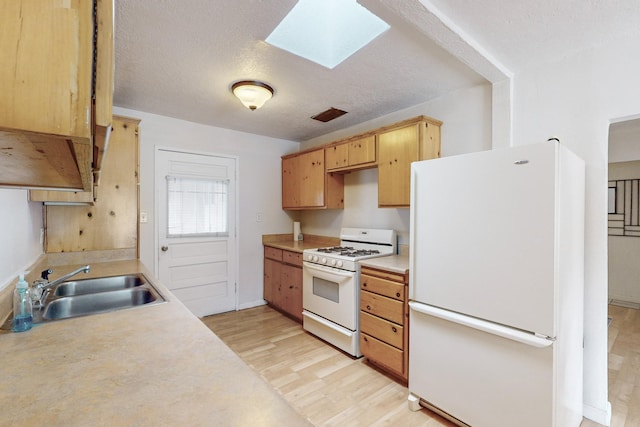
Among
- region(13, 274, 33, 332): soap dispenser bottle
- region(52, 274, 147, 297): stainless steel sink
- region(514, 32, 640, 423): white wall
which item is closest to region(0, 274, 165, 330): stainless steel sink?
region(52, 274, 147, 297): stainless steel sink

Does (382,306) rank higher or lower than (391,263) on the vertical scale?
lower

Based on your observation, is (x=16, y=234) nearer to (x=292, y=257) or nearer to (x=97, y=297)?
(x=97, y=297)

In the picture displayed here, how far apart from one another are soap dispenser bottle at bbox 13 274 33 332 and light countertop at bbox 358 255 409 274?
6.67ft

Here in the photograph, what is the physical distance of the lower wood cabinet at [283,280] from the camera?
132 inches

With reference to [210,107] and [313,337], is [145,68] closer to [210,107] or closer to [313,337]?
[210,107]

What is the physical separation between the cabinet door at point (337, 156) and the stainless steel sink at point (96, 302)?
2239 millimetres

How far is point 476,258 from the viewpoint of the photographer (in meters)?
1.62

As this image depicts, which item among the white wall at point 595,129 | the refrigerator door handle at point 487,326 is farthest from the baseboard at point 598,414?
the refrigerator door handle at point 487,326

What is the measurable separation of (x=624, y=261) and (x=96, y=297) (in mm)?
6371

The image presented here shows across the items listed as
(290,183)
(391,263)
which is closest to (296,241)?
(290,183)

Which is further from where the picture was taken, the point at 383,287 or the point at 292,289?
the point at 292,289

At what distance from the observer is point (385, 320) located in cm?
228

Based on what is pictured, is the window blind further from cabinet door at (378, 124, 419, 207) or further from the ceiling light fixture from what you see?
cabinet door at (378, 124, 419, 207)

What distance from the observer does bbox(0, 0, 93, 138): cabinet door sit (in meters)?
0.27
